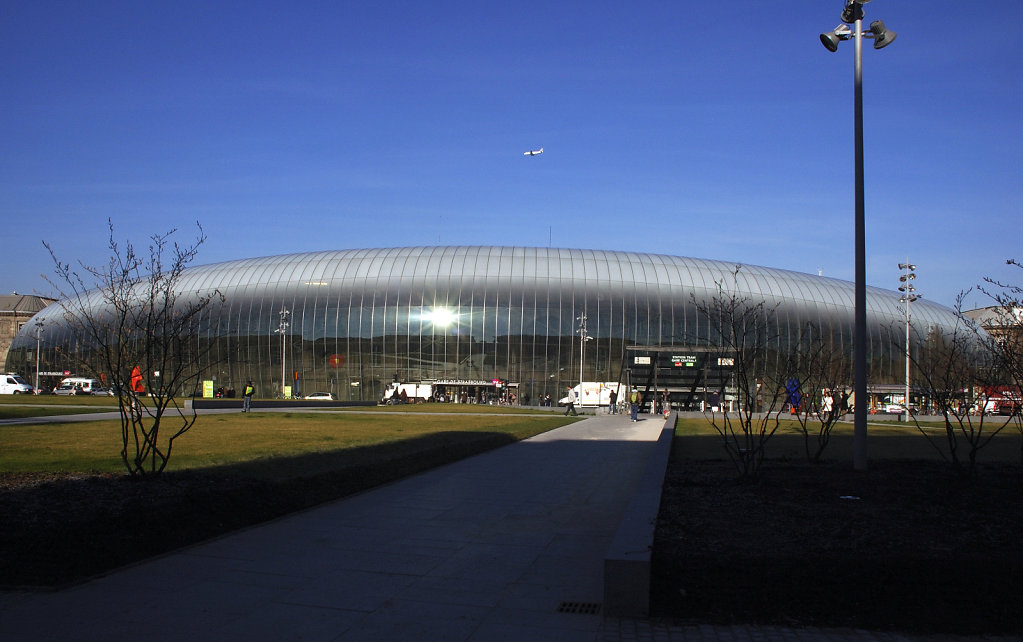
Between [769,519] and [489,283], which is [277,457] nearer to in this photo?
[769,519]

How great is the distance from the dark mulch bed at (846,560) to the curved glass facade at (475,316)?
75.0 meters

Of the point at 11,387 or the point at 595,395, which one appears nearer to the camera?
the point at 595,395

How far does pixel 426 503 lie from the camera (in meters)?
12.2

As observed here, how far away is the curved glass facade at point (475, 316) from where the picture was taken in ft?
285

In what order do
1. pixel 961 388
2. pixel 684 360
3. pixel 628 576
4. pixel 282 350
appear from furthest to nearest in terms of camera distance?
pixel 282 350, pixel 684 360, pixel 961 388, pixel 628 576

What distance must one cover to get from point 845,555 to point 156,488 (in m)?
8.42

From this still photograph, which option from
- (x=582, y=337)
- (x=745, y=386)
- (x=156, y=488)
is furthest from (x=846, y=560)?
(x=582, y=337)

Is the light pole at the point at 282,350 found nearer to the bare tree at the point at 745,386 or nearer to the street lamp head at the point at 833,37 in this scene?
the bare tree at the point at 745,386

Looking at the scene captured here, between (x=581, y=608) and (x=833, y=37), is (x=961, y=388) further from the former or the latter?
(x=581, y=608)

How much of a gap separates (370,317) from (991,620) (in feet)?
277

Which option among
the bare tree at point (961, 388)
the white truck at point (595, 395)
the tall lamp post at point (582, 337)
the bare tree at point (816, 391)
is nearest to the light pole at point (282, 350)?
the tall lamp post at point (582, 337)

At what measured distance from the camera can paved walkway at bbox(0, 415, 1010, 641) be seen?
6.07 m

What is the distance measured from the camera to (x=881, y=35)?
51.3ft

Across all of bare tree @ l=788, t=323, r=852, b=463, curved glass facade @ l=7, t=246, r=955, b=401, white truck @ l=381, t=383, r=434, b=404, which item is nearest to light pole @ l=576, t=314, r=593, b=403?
curved glass facade @ l=7, t=246, r=955, b=401
